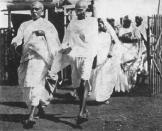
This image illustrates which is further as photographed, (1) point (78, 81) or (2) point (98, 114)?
(2) point (98, 114)

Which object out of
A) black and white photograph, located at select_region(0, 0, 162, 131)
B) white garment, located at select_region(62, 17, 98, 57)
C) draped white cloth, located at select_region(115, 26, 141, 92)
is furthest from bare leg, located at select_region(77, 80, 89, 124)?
draped white cloth, located at select_region(115, 26, 141, 92)

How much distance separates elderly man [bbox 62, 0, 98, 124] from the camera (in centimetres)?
805

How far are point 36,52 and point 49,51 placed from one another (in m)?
0.27

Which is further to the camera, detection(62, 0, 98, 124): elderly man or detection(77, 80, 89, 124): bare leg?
detection(62, 0, 98, 124): elderly man

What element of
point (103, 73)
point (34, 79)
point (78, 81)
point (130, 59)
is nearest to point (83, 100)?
point (78, 81)

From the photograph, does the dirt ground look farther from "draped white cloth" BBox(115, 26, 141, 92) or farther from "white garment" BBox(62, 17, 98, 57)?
"draped white cloth" BBox(115, 26, 141, 92)

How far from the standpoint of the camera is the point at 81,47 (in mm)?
8156

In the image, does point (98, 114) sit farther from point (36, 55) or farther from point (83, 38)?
point (36, 55)

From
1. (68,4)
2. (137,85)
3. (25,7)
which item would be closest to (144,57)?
(137,85)

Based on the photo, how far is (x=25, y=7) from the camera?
53.3 feet

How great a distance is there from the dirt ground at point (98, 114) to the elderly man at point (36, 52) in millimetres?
503

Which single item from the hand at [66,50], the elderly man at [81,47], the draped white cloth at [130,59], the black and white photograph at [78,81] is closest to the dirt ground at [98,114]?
the black and white photograph at [78,81]

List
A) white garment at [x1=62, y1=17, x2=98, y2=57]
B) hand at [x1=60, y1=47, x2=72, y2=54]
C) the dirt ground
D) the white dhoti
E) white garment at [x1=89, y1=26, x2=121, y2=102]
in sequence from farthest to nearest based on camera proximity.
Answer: white garment at [x1=89, y1=26, x2=121, y2=102], hand at [x1=60, y1=47, x2=72, y2=54], white garment at [x1=62, y1=17, x2=98, y2=57], the white dhoti, the dirt ground

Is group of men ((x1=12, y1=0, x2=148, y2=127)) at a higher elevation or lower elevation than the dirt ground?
higher
